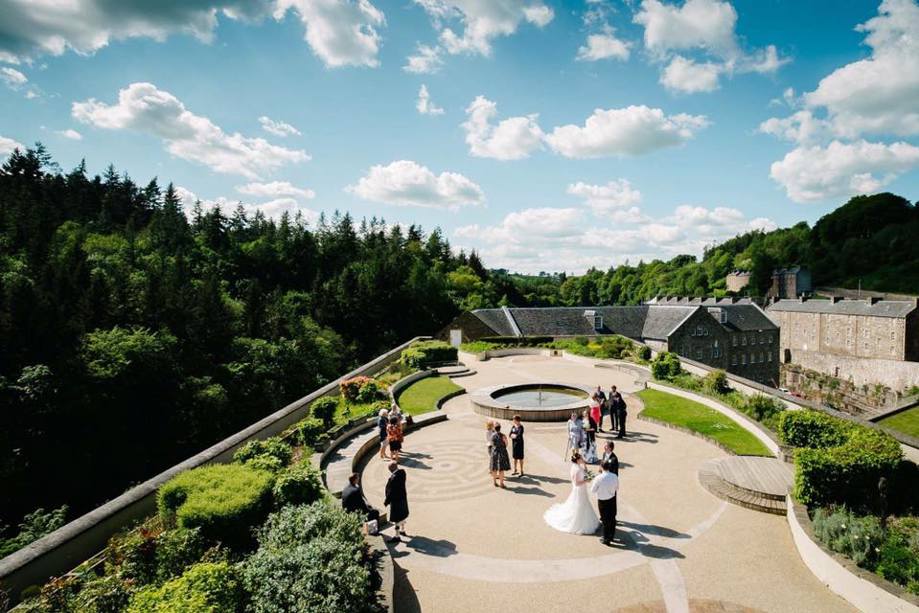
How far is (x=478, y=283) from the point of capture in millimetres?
94875

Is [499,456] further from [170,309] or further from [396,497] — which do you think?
[170,309]

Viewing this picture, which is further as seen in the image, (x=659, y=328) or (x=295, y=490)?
(x=659, y=328)

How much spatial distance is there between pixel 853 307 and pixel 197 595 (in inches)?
3224

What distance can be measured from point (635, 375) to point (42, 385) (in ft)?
116

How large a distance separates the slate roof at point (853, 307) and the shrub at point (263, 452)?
72301 millimetres

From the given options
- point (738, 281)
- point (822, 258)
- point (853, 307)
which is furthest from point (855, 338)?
point (822, 258)

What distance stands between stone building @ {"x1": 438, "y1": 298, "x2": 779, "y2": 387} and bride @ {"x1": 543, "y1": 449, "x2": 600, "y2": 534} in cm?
4196

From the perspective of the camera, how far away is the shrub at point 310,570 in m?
6.42

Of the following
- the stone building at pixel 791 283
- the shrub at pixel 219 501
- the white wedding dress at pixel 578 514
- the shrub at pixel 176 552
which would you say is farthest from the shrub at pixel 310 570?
the stone building at pixel 791 283

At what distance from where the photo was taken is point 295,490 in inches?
391

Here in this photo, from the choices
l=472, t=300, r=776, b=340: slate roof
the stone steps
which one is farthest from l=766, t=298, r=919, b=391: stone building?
the stone steps

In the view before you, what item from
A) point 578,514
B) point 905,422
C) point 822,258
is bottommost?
point 905,422

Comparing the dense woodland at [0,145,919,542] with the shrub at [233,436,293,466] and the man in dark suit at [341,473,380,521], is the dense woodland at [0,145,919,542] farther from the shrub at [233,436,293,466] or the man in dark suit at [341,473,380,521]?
the man in dark suit at [341,473,380,521]

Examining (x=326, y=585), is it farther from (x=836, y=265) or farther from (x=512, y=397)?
(x=836, y=265)
